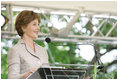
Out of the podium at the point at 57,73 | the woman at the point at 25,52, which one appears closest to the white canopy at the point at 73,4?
the woman at the point at 25,52

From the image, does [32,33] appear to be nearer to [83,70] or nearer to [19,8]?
[83,70]

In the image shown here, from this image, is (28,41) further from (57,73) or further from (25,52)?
(57,73)

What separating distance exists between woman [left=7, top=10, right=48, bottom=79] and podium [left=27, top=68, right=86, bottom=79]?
18cm

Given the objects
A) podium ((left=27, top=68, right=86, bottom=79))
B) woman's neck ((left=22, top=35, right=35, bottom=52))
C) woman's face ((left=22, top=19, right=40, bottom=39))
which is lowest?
podium ((left=27, top=68, right=86, bottom=79))

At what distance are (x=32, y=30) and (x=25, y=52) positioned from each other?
21cm

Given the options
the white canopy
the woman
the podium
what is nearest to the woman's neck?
the woman

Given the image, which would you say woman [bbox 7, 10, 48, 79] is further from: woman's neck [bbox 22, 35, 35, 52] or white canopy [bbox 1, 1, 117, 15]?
white canopy [bbox 1, 1, 117, 15]

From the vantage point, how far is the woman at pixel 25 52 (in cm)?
Result: 237

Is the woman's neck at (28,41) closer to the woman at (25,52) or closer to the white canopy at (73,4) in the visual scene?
the woman at (25,52)

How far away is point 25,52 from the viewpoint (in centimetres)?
251

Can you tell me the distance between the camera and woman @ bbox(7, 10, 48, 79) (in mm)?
2372

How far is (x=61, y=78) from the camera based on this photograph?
2.16m

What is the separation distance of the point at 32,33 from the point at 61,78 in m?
0.60

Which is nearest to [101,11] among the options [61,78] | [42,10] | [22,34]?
[42,10]
